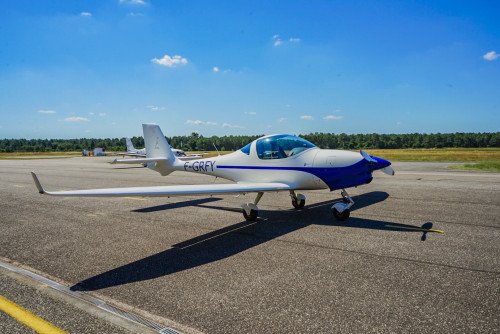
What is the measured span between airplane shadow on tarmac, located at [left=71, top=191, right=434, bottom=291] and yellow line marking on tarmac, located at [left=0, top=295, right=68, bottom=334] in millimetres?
811

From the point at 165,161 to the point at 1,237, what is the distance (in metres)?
5.64

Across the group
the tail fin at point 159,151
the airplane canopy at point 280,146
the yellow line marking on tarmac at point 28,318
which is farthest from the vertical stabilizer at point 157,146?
the yellow line marking on tarmac at point 28,318

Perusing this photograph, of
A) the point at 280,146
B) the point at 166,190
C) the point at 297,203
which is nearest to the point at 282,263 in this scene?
the point at 166,190

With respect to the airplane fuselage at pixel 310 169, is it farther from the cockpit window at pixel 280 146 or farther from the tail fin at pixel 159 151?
the tail fin at pixel 159 151

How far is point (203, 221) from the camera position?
31.8 ft

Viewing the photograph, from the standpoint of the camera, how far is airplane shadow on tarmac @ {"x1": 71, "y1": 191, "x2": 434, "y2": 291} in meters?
5.58

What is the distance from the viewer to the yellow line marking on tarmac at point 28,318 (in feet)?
12.7

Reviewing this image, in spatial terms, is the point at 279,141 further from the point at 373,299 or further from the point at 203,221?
the point at 373,299

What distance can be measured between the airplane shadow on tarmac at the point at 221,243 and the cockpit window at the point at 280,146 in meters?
1.94

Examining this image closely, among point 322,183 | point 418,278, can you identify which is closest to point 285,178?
point 322,183

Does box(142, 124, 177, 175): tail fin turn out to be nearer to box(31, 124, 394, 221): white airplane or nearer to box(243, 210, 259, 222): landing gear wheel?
box(31, 124, 394, 221): white airplane

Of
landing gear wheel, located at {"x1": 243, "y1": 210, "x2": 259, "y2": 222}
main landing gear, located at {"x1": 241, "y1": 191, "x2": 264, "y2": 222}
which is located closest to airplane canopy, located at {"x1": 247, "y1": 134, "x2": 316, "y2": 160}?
main landing gear, located at {"x1": 241, "y1": 191, "x2": 264, "y2": 222}

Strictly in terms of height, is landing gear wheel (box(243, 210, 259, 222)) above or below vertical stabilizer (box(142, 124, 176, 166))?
below

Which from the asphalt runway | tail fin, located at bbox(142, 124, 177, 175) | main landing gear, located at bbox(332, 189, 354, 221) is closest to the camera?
the asphalt runway
